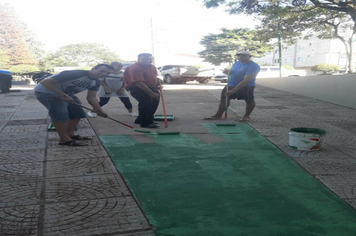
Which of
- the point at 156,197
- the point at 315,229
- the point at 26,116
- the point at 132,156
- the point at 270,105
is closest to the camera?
the point at 315,229

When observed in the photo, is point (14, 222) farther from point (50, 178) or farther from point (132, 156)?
point (132, 156)

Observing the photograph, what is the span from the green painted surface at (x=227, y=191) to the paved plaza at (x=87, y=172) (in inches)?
7.0

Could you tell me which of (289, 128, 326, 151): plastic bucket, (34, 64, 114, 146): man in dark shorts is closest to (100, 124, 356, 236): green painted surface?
(289, 128, 326, 151): plastic bucket

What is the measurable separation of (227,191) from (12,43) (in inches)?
2193

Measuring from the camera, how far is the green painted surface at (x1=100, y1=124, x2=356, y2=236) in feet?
9.68

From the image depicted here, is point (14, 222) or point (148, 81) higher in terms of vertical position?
point (148, 81)

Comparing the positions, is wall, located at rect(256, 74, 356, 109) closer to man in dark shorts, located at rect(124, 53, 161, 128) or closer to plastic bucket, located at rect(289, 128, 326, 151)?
plastic bucket, located at rect(289, 128, 326, 151)


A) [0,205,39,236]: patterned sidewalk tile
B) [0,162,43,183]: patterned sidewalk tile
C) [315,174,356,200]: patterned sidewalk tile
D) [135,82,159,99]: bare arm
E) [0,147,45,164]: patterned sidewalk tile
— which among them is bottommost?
[315,174,356,200]: patterned sidewalk tile

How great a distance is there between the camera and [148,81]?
22.7 feet

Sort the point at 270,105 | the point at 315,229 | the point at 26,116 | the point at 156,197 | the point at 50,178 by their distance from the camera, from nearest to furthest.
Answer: the point at 315,229
the point at 156,197
the point at 50,178
the point at 26,116
the point at 270,105

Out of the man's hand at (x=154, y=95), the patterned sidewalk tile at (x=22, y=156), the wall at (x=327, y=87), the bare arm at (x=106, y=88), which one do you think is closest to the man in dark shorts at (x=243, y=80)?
the man's hand at (x=154, y=95)

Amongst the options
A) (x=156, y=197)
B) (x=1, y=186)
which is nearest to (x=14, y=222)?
(x=1, y=186)

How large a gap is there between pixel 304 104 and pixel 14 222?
32.1 feet

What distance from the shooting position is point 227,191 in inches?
146
